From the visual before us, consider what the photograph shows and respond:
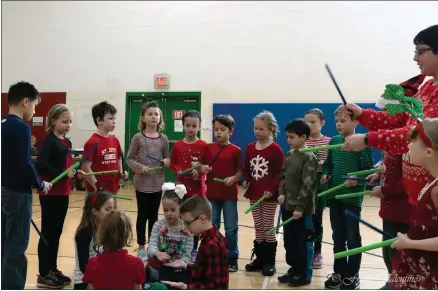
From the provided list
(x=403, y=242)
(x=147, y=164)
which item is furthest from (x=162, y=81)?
(x=403, y=242)

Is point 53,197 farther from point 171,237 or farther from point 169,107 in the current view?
point 169,107

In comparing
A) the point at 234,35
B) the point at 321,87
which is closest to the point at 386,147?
the point at 321,87

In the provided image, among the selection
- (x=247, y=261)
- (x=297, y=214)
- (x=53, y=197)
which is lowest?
(x=247, y=261)

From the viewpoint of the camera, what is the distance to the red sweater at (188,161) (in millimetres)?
3272

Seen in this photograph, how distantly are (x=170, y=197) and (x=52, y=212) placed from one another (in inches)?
34.2

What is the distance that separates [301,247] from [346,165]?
63 cm

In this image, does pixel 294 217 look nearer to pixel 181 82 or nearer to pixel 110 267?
pixel 110 267

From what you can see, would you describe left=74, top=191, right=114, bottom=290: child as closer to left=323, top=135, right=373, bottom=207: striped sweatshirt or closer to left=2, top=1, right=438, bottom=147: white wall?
left=323, top=135, right=373, bottom=207: striped sweatshirt

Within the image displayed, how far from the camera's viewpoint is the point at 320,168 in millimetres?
3143

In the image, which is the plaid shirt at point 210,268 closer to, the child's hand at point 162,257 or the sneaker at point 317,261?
the child's hand at point 162,257

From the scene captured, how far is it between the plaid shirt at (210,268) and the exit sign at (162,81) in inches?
266

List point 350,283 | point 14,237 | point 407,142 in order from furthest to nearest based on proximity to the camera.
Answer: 1. point 350,283
2. point 14,237
3. point 407,142

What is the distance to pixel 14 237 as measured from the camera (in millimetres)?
2275

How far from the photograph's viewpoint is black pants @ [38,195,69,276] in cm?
269
